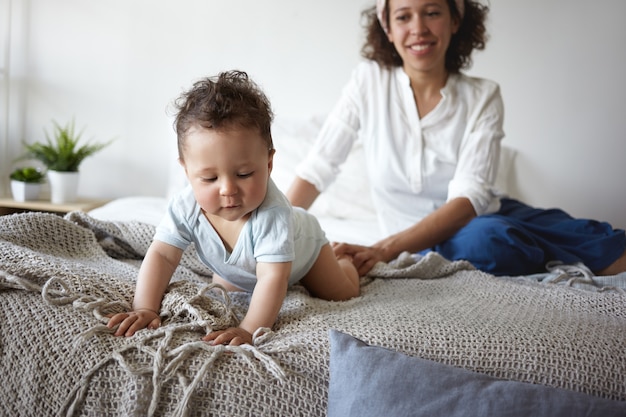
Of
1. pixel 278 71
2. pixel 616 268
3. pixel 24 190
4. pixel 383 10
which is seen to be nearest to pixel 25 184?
pixel 24 190

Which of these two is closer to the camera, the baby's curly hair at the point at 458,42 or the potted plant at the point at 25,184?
the baby's curly hair at the point at 458,42

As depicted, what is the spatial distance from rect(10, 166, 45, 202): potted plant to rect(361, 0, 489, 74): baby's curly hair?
5.56ft

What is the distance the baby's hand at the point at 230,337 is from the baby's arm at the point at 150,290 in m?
0.11

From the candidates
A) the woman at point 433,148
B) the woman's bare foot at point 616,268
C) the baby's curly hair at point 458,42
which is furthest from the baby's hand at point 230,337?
the baby's curly hair at point 458,42

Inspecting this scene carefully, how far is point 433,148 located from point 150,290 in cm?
110

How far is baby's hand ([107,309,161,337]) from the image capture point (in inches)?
40.8

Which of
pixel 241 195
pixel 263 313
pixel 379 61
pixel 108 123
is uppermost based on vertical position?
pixel 379 61

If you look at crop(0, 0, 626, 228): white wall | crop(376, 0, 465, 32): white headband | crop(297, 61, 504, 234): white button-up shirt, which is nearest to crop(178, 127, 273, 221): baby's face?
crop(297, 61, 504, 234): white button-up shirt

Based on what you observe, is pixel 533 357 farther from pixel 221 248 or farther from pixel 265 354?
pixel 221 248

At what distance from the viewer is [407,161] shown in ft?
6.50

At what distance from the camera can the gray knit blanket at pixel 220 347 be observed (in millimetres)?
941

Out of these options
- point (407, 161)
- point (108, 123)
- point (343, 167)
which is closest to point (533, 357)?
point (407, 161)

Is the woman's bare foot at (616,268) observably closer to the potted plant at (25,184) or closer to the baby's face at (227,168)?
the baby's face at (227,168)

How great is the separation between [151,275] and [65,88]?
2383 mm
